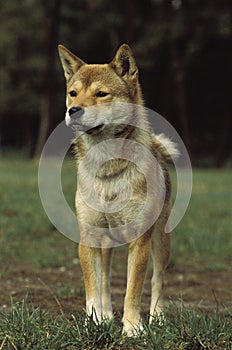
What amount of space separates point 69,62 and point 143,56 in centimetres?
2197

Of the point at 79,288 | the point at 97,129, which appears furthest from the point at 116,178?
the point at 79,288

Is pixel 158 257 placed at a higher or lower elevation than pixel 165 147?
lower

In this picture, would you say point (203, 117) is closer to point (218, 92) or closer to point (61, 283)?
point (218, 92)

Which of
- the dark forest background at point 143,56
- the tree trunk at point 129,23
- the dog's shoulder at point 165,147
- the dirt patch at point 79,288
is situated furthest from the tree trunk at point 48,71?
the dog's shoulder at point 165,147

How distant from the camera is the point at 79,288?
22.5 feet

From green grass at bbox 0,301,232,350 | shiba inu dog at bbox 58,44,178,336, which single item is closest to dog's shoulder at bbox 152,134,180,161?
shiba inu dog at bbox 58,44,178,336

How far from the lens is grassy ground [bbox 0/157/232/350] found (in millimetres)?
4332

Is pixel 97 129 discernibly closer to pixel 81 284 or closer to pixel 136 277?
pixel 136 277

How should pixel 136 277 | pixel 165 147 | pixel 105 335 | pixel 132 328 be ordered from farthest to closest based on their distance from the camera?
pixel 165 147 < pixel 136 277 < pixel 132 328 < pixel 105 335

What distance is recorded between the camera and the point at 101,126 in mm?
4957

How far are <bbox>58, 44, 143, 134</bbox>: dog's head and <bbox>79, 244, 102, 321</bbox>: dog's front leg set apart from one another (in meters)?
0.87

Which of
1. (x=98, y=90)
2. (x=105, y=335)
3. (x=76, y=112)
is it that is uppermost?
(x=98, y=90)

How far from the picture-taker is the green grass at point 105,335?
4.24 m

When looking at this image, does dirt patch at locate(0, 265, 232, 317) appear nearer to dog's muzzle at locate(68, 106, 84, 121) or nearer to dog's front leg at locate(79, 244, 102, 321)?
dog's front leg at locate(79, 244, 102, 321)
